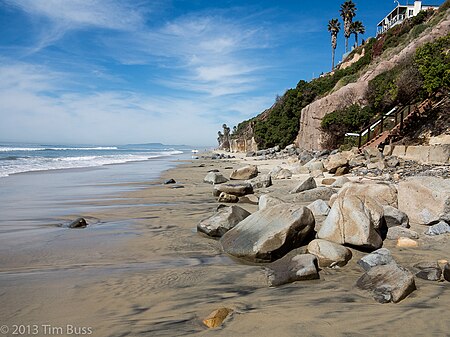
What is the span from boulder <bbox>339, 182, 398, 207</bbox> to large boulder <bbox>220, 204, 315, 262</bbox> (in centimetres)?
192

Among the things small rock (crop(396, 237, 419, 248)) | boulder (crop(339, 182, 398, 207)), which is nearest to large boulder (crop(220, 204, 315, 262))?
small rock (crop(396, 237, 419, 248))

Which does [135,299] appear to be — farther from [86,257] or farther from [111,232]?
[111,232]

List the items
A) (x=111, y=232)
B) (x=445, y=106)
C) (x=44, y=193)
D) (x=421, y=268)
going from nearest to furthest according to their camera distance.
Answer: (x=421, y=268)
(x=111, y=232)
(x=44, y=193)
(x=445, y=106)

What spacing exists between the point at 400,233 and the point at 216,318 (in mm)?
3625

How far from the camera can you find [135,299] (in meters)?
3.63

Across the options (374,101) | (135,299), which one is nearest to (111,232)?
(135,299)

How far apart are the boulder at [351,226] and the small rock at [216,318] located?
2.30 metres

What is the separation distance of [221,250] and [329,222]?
1.69 m

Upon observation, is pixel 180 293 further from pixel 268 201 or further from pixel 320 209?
pixel 320 209

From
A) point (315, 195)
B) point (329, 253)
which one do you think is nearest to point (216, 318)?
point (329, 253)

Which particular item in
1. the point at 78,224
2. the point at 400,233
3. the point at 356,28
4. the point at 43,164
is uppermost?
the point at 356,28

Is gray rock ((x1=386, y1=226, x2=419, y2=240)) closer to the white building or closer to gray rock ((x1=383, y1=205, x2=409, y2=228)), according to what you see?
gray rock ((x1=383, y1=205, x2=409, y2=228))

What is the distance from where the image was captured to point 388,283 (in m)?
3.47

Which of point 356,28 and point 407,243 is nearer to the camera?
point 407,243
